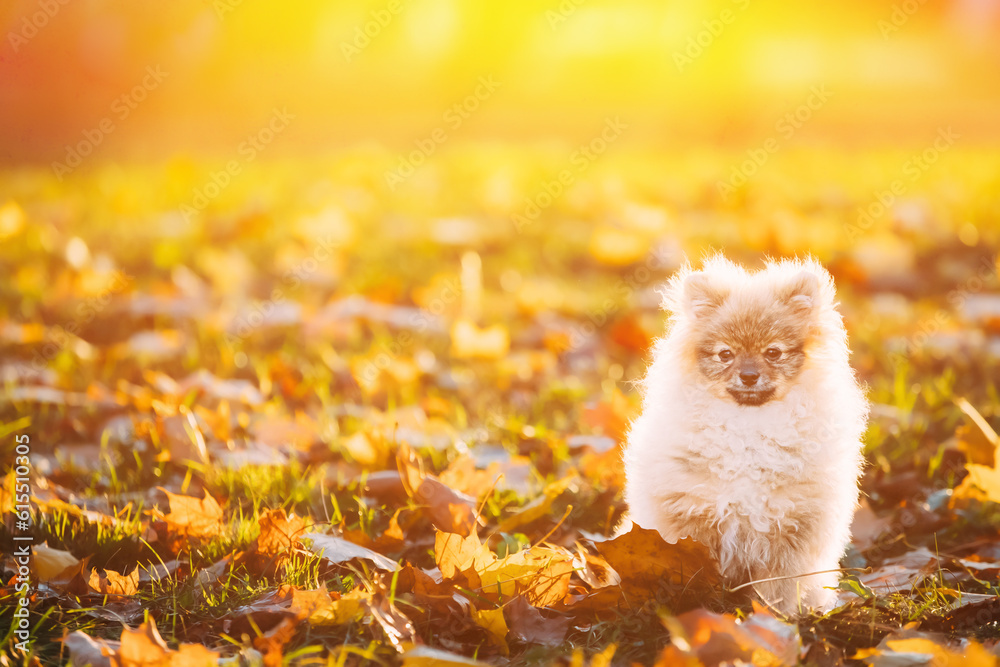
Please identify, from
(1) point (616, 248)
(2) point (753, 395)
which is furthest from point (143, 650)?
(1) point (616, 248)

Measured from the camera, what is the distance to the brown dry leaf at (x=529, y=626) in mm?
2178

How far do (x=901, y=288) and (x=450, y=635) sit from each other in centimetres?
491

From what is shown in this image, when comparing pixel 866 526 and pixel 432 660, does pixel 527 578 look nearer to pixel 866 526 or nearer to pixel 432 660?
pixel 432 660

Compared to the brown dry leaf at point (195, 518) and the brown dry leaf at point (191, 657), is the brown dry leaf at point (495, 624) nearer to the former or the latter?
the brown dry leaf at point (191, 657)

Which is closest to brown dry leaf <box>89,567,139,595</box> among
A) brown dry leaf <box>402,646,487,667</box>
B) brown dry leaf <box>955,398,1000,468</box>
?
brown dry leaf <box>402,646,487,667</box>

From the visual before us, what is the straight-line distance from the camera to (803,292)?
2.42 m

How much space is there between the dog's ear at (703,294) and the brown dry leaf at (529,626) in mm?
1035

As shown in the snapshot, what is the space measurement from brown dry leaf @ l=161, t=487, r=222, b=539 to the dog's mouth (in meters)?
1.73

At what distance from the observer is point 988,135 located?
37.5 feet

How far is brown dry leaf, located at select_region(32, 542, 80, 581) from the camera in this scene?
2.49 metres

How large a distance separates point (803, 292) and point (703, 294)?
30 cm

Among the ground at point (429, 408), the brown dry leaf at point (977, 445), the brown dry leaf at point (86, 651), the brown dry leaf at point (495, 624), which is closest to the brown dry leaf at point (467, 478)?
the ground at point (429, 408)

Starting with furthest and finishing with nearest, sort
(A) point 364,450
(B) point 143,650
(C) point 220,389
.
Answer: (C) point 220,389 → (A) point 364,450 → (B) point 143,650

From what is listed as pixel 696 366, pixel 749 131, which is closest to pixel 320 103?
pixel 749 131
